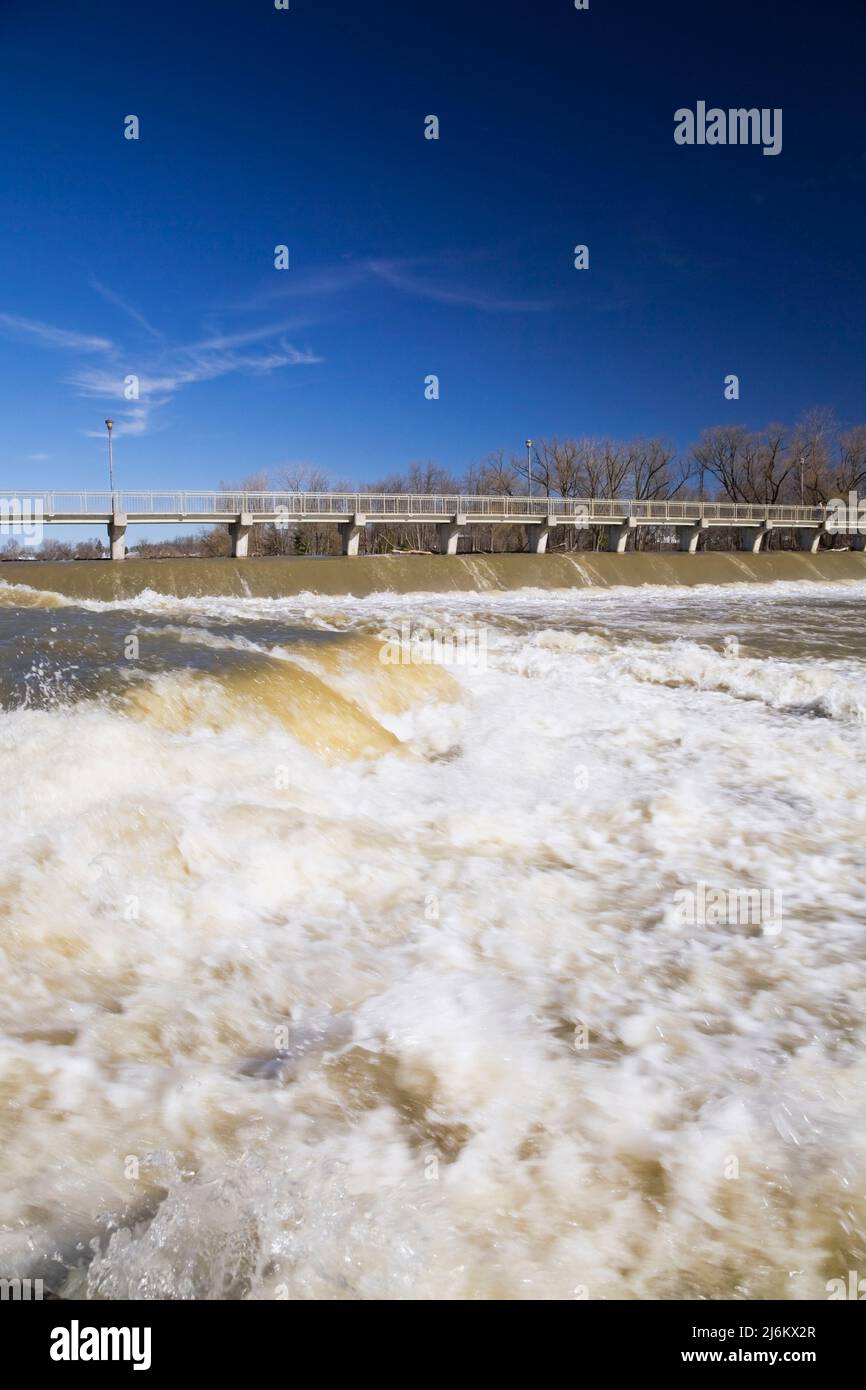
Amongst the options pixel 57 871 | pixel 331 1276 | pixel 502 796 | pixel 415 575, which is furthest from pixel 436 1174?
pixel 415 575

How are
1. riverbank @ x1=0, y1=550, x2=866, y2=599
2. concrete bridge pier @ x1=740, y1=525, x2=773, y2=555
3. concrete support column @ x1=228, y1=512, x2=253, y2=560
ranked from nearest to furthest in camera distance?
riverbank @ x1=0, y1=550, x2=866, y2=599 < concrete support column @ x1=228, y1=512, x2=253, y2=560 < concrete bridge pier @ x1=740, y1=525, x2=773, y2=555

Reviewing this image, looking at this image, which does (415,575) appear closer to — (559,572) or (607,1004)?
(559,572)

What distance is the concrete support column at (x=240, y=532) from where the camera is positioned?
24073 millimetres

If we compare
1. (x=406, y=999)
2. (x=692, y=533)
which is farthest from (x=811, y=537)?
(x=406, y=999)

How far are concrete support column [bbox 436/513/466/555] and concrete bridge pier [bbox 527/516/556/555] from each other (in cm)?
401

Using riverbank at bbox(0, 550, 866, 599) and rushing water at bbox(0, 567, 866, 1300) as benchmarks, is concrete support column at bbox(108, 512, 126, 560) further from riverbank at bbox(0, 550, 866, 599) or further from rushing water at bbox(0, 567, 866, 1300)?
rushing water at bbox(0, 567, 866, 1300)

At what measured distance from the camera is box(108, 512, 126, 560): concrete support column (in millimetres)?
21938

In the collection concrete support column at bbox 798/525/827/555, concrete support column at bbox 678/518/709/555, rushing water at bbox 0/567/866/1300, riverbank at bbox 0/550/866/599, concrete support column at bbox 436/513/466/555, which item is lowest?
rushing water at bbox 0/567/866/1300

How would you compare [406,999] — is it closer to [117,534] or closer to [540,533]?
[117,534]

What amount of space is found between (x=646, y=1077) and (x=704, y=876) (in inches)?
79.4

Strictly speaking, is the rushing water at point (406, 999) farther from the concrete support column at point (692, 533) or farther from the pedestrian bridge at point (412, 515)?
the concrete support column at point (692, 533)

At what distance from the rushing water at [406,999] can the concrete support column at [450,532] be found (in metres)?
23.2

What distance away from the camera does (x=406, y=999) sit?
3.27 metres

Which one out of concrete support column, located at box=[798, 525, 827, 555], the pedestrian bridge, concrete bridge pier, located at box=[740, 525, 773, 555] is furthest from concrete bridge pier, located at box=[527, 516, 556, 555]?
concrete support column, located at box=[798, 525, 827, 555]
